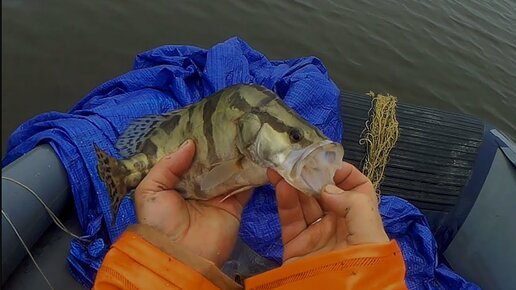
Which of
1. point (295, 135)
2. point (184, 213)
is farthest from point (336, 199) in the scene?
point (184, 213)

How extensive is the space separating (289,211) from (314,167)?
0.22m

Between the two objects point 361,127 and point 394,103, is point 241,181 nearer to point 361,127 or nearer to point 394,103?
point 361,127

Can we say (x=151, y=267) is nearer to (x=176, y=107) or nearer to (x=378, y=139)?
(x=176, y=107)

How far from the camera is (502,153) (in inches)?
133

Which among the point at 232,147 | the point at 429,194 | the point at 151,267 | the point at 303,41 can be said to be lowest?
the point at 303,41

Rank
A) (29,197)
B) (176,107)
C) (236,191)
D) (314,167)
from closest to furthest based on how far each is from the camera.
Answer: (314,167)
(236,191)
(29,197)
(176,107)

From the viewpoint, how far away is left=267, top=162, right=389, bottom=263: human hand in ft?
5.49

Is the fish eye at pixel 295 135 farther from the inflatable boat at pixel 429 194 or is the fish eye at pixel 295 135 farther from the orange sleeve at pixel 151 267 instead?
the inflatable boat at pixel 429 194

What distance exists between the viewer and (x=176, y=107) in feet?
10.3

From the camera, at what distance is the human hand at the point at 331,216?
167 centimetres

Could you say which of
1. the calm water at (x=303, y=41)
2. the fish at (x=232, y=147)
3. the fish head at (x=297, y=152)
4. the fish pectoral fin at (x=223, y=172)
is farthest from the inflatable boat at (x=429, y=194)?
the calm water at (x=303, y=41)

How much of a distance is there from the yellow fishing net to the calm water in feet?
8.53

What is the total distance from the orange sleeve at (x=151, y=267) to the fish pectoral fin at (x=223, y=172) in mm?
364

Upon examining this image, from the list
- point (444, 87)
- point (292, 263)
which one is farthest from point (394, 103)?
point (444, 87)
